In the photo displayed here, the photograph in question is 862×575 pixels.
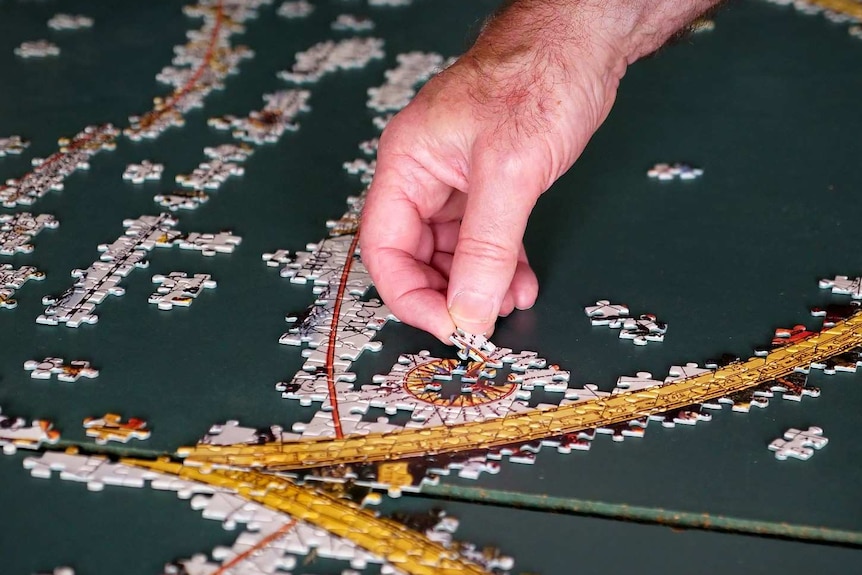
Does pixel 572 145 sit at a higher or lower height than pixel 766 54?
lower

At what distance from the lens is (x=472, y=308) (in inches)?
86.8

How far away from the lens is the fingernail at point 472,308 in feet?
7.20

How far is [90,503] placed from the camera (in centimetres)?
186

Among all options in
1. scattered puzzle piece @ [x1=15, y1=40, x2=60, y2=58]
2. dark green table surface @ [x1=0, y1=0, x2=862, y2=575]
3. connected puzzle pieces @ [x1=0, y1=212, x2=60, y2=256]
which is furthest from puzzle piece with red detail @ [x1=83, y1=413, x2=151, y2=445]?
scattered puzzle piece @ [x1=15, y1=40, x2=60, y2=58]

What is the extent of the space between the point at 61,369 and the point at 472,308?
0.82 meters

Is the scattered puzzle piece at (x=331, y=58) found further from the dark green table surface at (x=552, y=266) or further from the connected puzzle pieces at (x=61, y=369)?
the connected puzzle pieces at (x=61, y=369)

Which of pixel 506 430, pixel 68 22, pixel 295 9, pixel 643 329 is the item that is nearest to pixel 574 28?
pixel 643 329

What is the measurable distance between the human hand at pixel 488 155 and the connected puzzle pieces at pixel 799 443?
59 cm

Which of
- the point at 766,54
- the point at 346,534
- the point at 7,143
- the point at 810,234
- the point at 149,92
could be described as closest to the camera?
the point at 346,534

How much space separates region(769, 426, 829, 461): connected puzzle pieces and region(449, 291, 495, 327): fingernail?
1.93 feet

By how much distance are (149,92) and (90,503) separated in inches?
76.9

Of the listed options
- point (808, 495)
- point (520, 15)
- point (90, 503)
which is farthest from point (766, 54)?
point (90, 503)

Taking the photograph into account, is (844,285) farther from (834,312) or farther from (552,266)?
(552,266)

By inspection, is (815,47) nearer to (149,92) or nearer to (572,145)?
(572,145)
